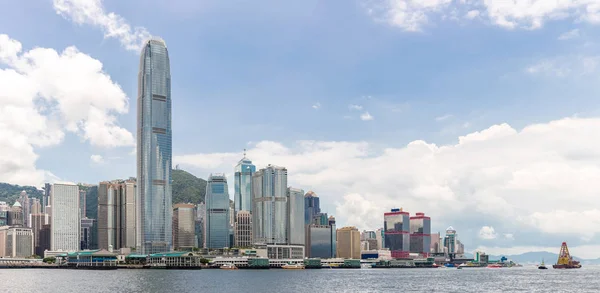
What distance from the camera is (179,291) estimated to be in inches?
6132

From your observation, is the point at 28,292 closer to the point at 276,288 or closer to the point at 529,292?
the point at 276,288

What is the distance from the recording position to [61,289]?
16238 cm

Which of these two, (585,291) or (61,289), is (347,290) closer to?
(585,291)

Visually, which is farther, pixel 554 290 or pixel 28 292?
pixel 554 290

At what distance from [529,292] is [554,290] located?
10.3 metres

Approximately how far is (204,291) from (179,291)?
582 centimetres

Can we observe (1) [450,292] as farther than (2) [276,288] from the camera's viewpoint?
No

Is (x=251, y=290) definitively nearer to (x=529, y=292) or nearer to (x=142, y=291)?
(x=142, y=291)

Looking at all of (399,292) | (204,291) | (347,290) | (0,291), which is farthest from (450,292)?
(0,291)

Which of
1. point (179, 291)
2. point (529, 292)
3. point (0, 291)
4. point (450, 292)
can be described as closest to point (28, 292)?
point (0, 291)

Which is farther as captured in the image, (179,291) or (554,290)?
(554,290)

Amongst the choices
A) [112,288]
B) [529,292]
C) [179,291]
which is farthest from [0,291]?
[529,292]

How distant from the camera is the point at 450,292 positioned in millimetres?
158000

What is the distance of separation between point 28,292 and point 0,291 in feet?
29.5
